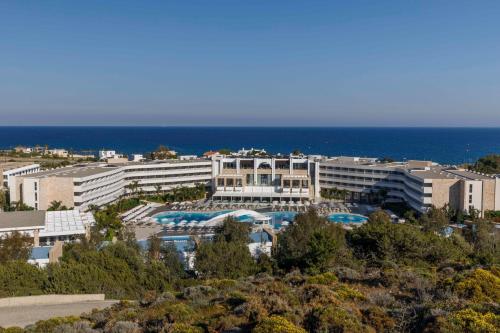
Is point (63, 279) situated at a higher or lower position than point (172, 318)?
lower

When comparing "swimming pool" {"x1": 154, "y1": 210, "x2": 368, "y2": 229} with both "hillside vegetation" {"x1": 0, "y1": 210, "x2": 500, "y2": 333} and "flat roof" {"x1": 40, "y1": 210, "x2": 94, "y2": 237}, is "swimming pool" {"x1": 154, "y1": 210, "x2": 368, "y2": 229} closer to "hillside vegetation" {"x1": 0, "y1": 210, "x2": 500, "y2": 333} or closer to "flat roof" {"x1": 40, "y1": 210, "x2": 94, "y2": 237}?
"flat roof" {"x1": 40, "y1": 210, "x2": 94, "y2": 237}

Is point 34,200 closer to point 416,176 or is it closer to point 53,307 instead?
point 53,307

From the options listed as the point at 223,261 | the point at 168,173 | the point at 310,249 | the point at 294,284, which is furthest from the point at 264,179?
the point at 294,284

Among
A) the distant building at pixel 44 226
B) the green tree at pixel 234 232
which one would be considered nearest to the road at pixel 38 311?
the green tree at pixel 234 232

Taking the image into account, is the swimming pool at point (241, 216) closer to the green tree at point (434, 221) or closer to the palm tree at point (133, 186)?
the palm tree at point (133, 186)

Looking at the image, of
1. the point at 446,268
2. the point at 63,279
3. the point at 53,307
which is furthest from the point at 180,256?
the point at 446,268
